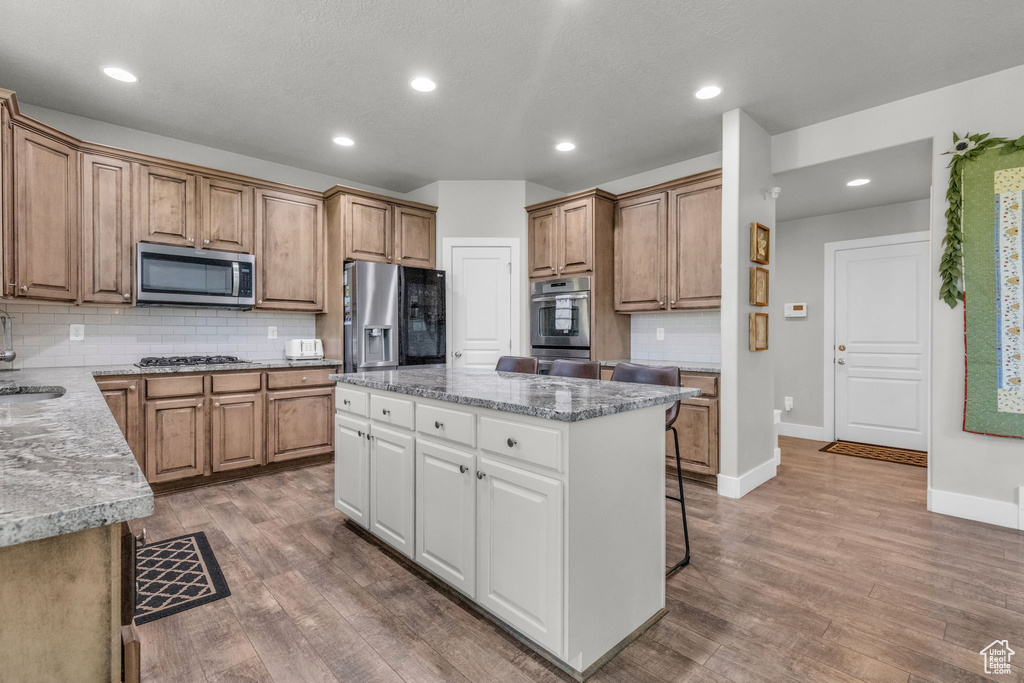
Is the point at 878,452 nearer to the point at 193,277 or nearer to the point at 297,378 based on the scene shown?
the point at 297,378

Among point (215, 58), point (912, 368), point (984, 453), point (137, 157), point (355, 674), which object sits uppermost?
point (215, 58)

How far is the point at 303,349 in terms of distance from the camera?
4262mm

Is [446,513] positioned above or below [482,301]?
below

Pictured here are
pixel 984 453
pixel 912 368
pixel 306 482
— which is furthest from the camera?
pixel 912 368

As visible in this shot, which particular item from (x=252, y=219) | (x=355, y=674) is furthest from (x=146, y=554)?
(x=252, y=219)

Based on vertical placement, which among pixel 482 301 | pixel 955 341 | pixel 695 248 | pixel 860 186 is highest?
pixel 860 186

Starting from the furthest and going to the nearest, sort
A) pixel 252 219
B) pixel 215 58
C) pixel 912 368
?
pixel 912 368 → pixel 252 219 → pixel 215 58

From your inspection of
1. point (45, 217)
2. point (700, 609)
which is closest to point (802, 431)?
point (700, 609)

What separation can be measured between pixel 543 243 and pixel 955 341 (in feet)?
10.4

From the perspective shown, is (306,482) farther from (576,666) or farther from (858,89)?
(858,89)

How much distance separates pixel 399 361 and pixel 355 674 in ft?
9.62

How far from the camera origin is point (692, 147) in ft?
13.3

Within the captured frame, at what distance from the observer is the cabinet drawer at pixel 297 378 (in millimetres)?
3863

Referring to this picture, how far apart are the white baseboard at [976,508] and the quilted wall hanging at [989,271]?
427 mm
